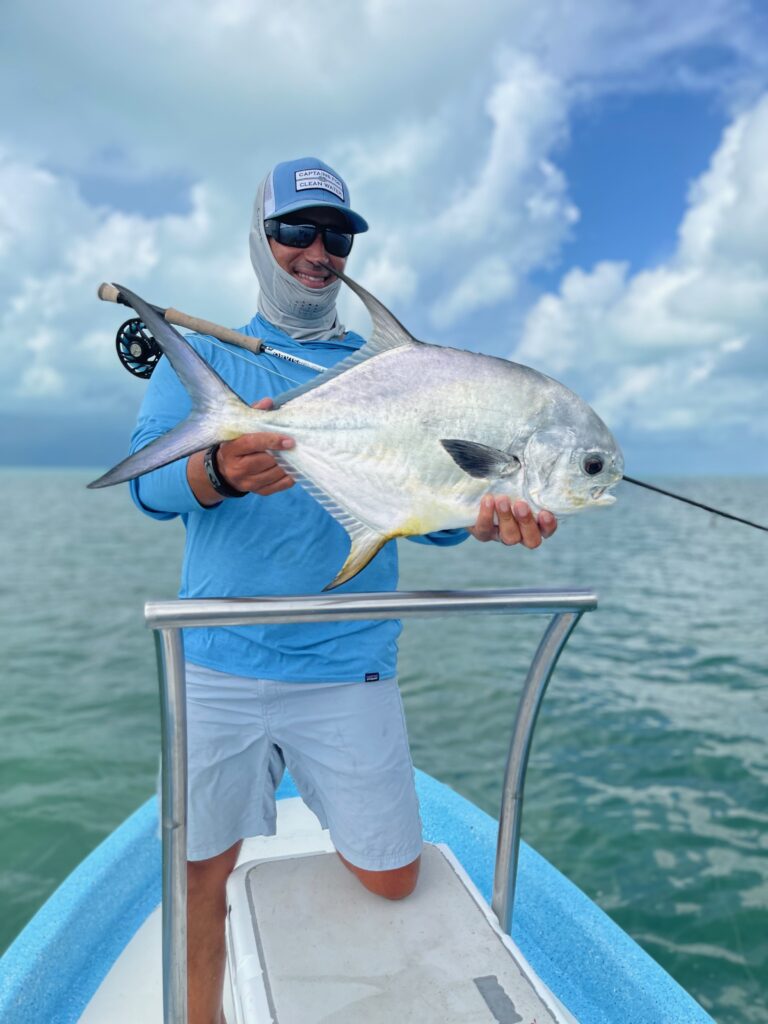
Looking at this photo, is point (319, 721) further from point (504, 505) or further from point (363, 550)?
point (504, 505)

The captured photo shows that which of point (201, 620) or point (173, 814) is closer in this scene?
point (201, 620)

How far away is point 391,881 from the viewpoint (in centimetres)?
195

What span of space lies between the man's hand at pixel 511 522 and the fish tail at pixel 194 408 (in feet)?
1.86

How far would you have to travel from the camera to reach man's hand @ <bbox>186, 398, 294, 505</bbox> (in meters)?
1.61

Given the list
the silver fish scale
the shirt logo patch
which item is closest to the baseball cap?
the shirt logo patch

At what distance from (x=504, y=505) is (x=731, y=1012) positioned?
3.02 metres

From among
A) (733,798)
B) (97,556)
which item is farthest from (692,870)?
(97,556)

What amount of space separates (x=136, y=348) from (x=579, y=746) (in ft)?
17.3

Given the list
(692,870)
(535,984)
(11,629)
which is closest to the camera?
(535,984)

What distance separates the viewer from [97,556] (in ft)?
63.8

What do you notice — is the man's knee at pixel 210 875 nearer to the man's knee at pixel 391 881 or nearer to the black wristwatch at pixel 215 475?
the man's knee at pixel 391 881

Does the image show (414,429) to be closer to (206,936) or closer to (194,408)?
(194,408)

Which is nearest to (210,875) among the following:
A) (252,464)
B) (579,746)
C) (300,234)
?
(252,464)

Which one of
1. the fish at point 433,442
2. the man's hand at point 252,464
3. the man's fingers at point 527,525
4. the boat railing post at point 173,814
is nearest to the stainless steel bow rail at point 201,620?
the boat railing post at point 173,814
